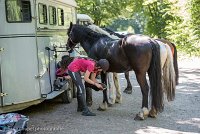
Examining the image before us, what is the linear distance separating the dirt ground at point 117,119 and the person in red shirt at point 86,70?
16.7 inches

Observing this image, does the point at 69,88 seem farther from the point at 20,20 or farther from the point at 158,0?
the point at 158,0

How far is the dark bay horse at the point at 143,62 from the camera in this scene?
7.20 metres

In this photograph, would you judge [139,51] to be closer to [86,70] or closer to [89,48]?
[86,70]

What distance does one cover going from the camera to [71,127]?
688 centimetres

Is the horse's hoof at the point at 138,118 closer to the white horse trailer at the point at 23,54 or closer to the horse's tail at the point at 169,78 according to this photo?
the horse's tail at the point at 169,78

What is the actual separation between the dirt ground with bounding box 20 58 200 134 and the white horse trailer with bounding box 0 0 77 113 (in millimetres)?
609

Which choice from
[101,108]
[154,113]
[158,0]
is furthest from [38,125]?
[158,0]

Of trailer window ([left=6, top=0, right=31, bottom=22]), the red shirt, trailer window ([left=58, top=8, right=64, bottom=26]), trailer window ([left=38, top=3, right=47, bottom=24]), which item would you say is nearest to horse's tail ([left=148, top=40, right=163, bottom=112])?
the red shirt

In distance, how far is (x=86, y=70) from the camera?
7531mm

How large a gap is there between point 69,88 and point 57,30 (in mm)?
1558

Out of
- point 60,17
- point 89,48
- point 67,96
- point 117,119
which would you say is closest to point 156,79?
point 117,119

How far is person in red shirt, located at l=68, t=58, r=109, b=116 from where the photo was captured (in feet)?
24.2

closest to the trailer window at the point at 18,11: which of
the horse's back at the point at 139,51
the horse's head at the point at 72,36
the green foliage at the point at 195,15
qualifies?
the horse's head at the point at 72,36

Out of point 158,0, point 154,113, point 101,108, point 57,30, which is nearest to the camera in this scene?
point 154,113
